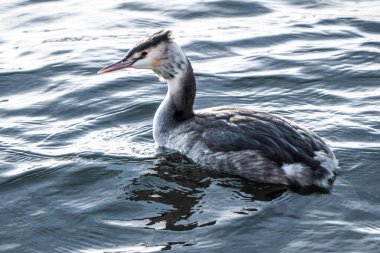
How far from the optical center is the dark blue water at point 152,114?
7.54m

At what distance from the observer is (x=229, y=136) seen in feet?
28.5

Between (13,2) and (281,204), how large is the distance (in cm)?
850

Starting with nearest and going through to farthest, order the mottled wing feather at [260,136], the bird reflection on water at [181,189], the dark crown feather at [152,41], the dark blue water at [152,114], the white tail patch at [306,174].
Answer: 1. the dark blue water at [152,114]
2. the bird reflection on water at [181,189]
3. the white tail patch at [306,174]
4. the mottled wing feather at [260,136]
5. the dark crown feather at [152,41]

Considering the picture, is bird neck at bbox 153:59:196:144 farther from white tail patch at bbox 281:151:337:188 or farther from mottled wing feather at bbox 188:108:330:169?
white tail patch at bbox 281:151:337:188

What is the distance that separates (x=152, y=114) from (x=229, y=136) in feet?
6.71

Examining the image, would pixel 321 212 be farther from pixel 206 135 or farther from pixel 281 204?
pixel 206 135

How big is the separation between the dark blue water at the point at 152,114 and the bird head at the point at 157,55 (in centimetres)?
84

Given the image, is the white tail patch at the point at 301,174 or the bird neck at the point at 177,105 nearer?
the white tail patch at the point at 301,174

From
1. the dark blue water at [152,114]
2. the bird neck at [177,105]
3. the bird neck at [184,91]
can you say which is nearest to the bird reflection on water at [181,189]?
the dark blue water at [152,114]

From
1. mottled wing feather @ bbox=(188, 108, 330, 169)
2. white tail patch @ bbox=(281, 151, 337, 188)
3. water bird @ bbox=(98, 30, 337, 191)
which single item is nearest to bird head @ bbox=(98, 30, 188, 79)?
water bird @ bbox=(98, 30, 337, 191)

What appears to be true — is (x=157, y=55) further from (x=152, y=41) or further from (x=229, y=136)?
(x=229, y=136)

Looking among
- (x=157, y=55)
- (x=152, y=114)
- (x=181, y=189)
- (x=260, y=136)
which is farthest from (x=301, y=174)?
(x=152, y=114)

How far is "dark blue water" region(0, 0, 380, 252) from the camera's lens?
297 inches

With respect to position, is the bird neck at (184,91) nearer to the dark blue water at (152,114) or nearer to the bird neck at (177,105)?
the bird neck at (177,105)
